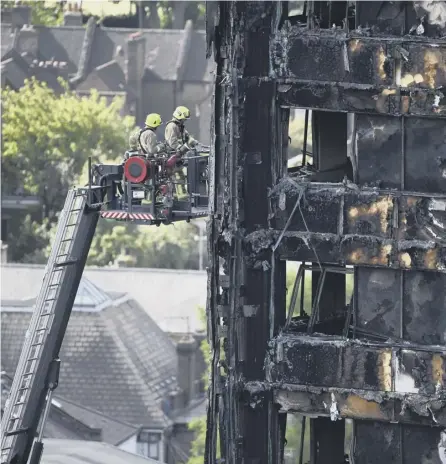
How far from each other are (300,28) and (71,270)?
6.61m

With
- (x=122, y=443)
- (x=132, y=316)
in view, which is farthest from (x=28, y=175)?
(x=122, y=443)

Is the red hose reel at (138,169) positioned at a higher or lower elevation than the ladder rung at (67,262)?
higher

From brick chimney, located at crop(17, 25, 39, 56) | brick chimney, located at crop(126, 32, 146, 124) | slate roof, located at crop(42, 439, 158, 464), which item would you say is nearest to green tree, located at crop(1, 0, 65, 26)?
brick chimney, located at crop(17, 25, 39, 56)

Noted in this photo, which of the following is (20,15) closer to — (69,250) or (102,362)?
(102,362)

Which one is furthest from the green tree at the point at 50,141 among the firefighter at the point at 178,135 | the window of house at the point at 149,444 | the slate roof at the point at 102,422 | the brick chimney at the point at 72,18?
the firefighter at the point at 178,135

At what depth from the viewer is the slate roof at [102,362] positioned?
3334 inches

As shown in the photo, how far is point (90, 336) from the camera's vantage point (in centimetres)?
8606

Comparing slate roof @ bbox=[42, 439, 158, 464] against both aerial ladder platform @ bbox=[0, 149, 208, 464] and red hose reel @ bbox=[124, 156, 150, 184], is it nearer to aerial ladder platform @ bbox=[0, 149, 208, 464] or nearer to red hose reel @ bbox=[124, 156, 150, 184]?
aerial ladder platform @ bbox=[0, 149, 208, 464]

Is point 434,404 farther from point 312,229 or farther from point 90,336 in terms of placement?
point 90,336

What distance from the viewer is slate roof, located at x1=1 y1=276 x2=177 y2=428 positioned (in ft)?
278

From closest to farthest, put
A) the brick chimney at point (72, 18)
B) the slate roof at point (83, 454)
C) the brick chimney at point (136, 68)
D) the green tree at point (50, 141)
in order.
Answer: the slate roof at point (83, 454), the green tree at point (50, 141), the brick chimney at point (136, 68), the brick chimney at point (72, 18)

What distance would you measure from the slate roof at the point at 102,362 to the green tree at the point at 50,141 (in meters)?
24.2

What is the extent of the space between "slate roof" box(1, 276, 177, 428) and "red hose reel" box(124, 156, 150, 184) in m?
54.9

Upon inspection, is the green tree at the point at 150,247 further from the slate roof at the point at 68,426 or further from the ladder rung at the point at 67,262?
the ladder rung at the point at 67,262
